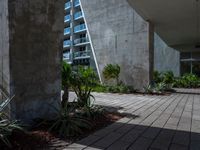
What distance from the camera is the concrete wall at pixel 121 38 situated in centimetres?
1125

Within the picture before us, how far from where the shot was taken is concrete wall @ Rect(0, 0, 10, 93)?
11.2ft

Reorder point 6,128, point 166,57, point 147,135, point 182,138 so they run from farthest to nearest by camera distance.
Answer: point 166,57
point 147,135
point 182,138
point 6,128

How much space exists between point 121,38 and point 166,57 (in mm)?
8944

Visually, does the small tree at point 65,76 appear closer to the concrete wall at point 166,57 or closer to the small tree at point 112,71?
the small tree at point 112,71

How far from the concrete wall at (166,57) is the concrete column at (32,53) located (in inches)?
657

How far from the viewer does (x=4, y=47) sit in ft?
11.4

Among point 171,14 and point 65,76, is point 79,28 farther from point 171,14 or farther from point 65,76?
point 65,76

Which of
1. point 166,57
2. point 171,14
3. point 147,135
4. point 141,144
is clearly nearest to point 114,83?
point 171,14

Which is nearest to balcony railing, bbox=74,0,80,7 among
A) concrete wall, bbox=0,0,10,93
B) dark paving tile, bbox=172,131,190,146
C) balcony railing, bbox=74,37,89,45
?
balcony railing, bbox=74,37,89,45

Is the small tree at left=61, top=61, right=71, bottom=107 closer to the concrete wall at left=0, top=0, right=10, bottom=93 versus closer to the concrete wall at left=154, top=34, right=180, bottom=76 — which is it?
the concrete wall at left=0, top=0, right=10, bottom=93

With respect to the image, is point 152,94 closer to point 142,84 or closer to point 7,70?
point 142,84

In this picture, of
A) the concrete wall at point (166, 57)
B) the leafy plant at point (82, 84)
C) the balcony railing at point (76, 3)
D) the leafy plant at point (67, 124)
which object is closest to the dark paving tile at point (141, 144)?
the leafy plant at point (67, 124)

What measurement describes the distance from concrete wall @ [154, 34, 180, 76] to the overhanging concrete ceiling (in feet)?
18.4

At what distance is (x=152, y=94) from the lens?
10.1 meters
